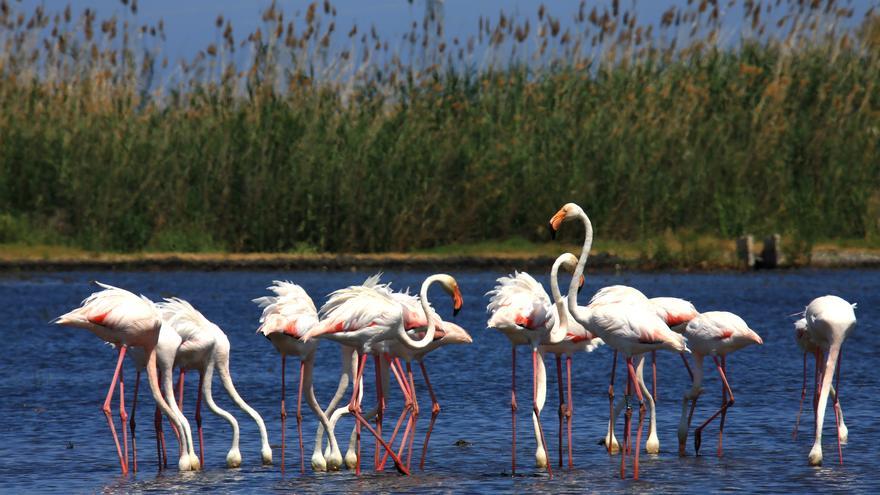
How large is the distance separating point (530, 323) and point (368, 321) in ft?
3.42

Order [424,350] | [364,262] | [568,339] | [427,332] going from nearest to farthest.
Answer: [427,332] < [424,350] < [568,339] < [364,262]

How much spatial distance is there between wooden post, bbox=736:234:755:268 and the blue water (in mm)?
3749

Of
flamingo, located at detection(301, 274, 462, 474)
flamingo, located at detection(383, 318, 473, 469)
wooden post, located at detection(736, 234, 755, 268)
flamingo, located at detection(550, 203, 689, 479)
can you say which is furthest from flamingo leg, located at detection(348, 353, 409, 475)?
wooden post, located at detection(736, 234, 755, 268)

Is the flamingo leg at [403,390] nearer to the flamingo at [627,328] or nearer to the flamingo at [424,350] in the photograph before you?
the flamingo at [424,350]

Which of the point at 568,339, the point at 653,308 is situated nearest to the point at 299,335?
the point at 568,339

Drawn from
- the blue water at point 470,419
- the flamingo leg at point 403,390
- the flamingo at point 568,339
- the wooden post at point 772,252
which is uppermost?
the wooden post at point 772,252

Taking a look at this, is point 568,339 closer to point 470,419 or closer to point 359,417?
point 359,417

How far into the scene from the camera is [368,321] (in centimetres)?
973

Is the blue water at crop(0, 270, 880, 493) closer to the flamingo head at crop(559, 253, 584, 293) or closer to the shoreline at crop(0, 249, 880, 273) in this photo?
the flamingo head at crop(559, 253, 584, 293)

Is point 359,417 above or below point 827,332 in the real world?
below

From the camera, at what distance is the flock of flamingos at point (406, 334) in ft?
31.7

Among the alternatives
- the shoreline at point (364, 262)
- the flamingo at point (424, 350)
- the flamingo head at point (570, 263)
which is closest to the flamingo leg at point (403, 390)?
the flamingo at point (424, 350)

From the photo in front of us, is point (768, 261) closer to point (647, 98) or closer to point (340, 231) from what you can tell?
point (647, 98)

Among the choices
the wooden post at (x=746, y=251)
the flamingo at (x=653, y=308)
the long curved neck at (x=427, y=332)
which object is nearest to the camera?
the long curved neck at (x=427, y=332)
